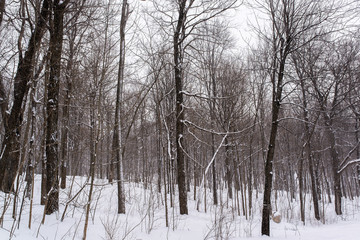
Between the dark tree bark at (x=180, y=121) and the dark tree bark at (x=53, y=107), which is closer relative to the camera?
the dark tree bark at (x=53, y=107)

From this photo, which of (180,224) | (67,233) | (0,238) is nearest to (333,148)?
(180,224)

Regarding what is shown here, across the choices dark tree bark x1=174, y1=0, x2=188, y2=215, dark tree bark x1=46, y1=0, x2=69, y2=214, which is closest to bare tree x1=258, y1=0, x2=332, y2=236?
dark tree bark x1=174, y1=0, x2=188, y2=215

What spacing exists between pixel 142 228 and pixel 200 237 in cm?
138

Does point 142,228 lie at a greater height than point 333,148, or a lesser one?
lesser

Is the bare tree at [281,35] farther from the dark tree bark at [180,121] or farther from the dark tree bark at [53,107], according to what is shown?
the dark tree bark at [53,107]

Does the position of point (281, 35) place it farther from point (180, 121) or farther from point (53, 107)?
point (53, 107)

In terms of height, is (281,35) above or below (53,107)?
above

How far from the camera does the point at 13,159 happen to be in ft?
24.3

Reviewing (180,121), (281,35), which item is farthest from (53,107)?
(281,35)

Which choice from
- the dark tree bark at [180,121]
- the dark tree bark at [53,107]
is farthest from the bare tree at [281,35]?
the dark tree bark at [53,107]

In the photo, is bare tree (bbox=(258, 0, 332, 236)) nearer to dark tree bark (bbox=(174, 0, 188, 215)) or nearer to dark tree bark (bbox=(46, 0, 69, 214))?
dark tree bark (bbox=(174, 0, 188, 215))

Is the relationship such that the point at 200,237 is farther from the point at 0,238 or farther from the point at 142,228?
the point at 0,238

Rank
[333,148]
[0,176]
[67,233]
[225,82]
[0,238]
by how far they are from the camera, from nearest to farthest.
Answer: [0,238]
[67,233]
[0,176]
[225,82]
[333,148]

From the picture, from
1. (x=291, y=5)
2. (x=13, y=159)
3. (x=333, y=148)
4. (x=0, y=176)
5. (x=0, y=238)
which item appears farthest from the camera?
(x=333, y=148)
